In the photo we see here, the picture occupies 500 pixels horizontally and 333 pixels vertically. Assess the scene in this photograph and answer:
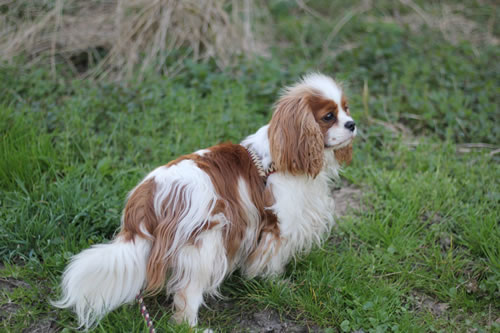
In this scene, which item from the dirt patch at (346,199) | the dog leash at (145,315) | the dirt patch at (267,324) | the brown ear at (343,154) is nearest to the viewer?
the dog leash at (145,315)

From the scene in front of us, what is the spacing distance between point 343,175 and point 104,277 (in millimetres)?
2580

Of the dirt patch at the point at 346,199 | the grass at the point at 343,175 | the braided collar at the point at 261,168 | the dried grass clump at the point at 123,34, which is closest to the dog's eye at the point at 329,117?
the braided collar at the point at 261,168

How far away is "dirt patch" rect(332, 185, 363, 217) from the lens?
4.18 m

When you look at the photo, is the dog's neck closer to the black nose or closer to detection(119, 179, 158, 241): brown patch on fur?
the black nose

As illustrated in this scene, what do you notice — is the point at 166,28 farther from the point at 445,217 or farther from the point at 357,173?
the point at 445,217

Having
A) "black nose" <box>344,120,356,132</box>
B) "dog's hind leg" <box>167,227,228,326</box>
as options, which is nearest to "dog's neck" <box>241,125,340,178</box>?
"black nose" <box>344,120,356,132</box>

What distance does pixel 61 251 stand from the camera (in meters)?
3.40

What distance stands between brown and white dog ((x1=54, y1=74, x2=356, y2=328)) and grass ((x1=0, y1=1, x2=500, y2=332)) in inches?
9.6

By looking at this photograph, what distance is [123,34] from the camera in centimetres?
586

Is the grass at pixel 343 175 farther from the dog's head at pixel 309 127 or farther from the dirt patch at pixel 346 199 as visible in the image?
the dog's head at pixel 309 127

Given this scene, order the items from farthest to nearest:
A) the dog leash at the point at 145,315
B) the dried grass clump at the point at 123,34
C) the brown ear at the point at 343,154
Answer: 1. the dried grass clump at the point at 123,34
2. the brown ear at the point at 343,154
3. the dog leash at the point at 145,315

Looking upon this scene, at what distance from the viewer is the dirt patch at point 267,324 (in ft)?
10.1

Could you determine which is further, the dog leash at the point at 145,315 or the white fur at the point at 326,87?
the white fur at the point at 326,87

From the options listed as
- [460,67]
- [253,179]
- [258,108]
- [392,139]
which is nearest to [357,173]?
[392,139]
